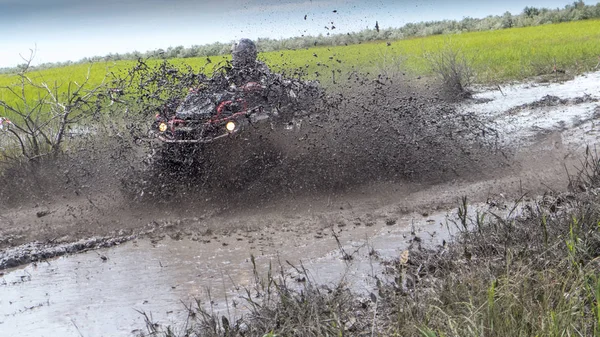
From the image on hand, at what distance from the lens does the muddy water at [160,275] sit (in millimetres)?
6160

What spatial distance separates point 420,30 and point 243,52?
26297 millimetres

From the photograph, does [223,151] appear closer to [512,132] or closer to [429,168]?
[429,168]

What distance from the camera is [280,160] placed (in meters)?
10.3

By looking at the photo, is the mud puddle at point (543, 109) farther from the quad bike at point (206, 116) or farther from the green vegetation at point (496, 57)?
the quad bike at point (206, 116)

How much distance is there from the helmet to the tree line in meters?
16.1

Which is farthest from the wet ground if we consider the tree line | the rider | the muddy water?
the tree line

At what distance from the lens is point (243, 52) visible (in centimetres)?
1182

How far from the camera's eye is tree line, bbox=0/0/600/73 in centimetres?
2922

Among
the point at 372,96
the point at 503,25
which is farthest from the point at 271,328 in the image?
the point at 503,25

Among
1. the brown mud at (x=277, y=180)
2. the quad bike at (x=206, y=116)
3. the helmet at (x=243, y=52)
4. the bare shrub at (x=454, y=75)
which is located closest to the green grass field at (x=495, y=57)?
the bare shrub at (x=454, y=75)

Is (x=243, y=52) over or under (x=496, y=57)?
over

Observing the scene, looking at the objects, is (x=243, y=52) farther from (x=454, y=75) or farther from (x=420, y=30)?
(x=420, y=30)

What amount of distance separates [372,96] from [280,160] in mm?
4051

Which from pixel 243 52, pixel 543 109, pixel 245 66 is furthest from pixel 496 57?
pixel 245 66
